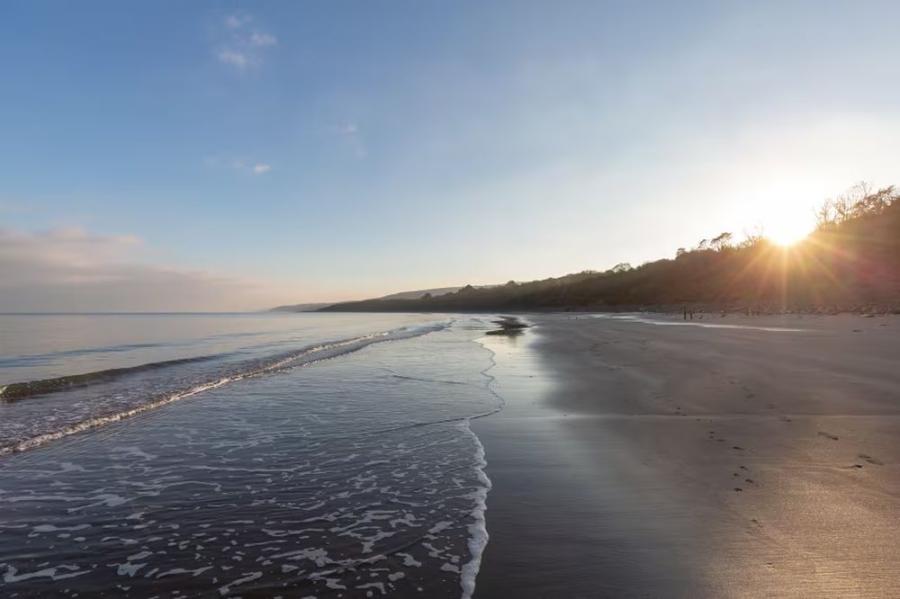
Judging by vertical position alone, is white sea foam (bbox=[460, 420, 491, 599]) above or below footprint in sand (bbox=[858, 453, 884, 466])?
below

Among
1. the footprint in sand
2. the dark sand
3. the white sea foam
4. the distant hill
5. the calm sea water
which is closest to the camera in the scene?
the dark sand

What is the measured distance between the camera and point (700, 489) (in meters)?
5.07

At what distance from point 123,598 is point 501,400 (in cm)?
817

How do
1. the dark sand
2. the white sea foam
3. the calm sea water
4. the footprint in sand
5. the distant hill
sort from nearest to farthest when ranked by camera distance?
the dark sand → the white sea foam → the calm sea water → the footprint in sand → the distant hill

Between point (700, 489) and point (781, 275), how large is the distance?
2663 inches

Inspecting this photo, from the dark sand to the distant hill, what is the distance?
110 feet

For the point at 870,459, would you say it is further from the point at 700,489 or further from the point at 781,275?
the point at 781,275

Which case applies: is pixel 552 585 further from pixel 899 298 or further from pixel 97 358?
pixel 899 298

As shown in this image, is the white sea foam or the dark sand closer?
the dark sand

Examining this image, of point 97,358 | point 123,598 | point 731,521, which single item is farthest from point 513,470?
point 97,358

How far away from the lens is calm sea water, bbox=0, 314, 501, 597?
3.85 meters

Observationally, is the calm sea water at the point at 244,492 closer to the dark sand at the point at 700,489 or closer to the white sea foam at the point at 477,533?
the white sea foam at the point at 477,533

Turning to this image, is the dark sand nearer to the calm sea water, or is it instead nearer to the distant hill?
the calm sea water

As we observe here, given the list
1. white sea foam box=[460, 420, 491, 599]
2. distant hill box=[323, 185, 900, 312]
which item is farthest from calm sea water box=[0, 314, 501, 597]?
distant hill box=[323, 185, 900, 312]
